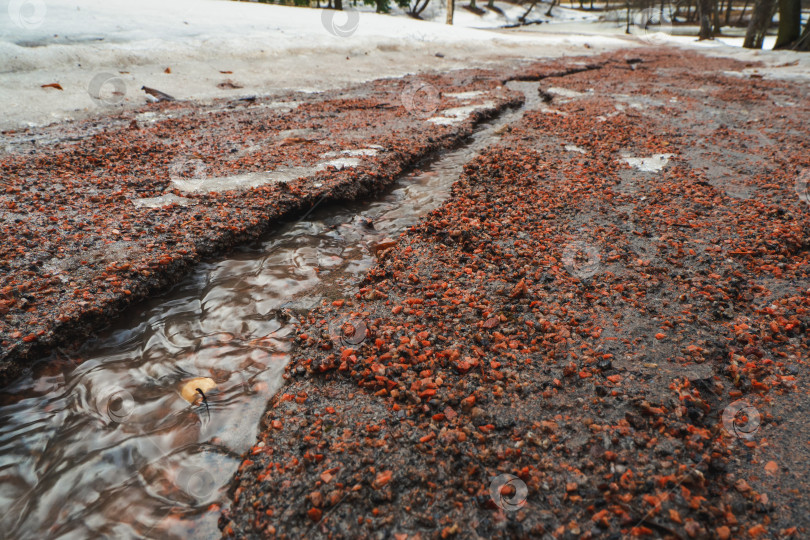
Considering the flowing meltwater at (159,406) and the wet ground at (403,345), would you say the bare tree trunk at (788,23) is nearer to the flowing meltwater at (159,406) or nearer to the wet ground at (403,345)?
the wet ground at (403,345)

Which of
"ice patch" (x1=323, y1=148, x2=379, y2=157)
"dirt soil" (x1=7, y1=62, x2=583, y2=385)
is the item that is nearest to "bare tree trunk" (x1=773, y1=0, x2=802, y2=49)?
"dirt soil" (x1=7, y1=62, x2=583, y2=385)

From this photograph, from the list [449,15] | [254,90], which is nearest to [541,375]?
[254,90]

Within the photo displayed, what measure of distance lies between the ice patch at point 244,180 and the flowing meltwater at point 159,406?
2.97ft

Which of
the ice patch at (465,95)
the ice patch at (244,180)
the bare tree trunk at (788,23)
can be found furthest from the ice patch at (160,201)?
the bare tree trunk at (788,23)

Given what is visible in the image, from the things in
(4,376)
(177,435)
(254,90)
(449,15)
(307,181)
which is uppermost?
(449,15)

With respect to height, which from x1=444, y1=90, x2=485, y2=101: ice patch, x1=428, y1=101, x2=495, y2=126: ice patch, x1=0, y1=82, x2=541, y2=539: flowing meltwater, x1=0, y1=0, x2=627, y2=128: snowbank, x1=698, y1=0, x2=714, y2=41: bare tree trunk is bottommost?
x1=0, y1=82, x2=541, y2=539: flowing meltwater

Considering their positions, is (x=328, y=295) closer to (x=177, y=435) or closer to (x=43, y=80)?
(x=177, y=435)

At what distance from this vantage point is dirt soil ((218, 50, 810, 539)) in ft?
4.64

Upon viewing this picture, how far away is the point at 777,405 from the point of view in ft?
5.63

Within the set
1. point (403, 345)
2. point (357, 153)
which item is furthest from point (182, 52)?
point (403, 345)

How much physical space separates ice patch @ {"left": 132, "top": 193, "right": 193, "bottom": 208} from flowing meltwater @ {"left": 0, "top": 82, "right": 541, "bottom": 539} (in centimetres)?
79

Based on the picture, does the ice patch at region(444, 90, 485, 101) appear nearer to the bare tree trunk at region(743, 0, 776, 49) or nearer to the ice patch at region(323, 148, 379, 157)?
the ice patch at region(323, 148, 379, 157)

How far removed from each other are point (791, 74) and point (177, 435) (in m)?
15.8

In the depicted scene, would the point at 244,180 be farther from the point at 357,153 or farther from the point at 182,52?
the point at 182,52
